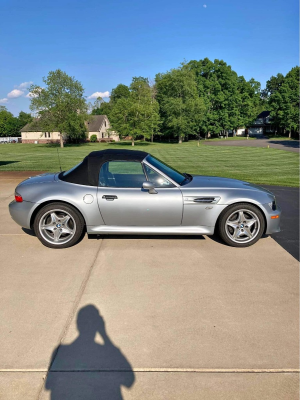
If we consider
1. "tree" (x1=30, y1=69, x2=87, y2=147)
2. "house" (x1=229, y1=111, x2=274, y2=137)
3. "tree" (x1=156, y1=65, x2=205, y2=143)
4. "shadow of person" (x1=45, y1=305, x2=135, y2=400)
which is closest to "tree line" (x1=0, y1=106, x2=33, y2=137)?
"tree" (x1=30, y1=69, x2=87, y2=147)

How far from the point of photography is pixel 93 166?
15.1 ft

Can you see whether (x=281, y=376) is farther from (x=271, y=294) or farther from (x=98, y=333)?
(x=98, y=333)

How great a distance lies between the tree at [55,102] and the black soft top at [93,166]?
47112 mm

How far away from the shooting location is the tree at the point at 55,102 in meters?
48.9

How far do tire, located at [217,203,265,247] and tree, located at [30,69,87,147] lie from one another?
4809cm

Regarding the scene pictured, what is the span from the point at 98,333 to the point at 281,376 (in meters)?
1.48

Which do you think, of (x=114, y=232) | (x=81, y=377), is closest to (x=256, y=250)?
(x=114, y=232)

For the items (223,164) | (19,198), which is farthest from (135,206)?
(223,164)

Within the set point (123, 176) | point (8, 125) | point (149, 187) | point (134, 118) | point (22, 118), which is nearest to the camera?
point (149, 187)

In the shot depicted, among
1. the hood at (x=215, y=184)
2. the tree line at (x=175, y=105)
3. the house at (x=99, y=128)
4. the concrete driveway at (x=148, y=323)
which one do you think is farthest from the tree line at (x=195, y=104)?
the concrete driveway at (x=148, y=323)

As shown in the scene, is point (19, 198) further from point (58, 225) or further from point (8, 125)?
point (8, 125)

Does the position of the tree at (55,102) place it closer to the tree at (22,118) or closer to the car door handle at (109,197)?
the car door handle at (109,197)

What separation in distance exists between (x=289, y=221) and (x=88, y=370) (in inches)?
199

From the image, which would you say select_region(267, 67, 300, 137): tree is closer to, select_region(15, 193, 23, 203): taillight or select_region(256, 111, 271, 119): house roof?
select_region(256, 111, 271, 119): house roof
